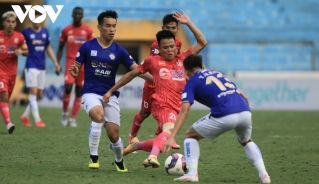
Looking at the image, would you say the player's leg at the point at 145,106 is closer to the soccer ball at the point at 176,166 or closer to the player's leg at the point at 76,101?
the soccer ball at the point at 176,166

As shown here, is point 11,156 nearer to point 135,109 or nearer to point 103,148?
point 103,148

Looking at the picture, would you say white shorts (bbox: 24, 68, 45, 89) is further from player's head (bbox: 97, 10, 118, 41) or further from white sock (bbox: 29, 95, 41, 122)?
player's head (bbox: 97, 10, 118, 41)

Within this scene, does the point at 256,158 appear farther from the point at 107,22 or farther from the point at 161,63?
the point at 107,22

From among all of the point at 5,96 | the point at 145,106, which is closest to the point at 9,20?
the point at 5,96

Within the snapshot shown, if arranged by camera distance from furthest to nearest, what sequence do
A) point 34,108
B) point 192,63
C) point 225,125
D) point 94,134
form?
point 34,108
point 94,134
point 192,63
point 225,125

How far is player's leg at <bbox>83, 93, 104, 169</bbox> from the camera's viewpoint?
1090 cm

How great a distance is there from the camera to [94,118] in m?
10.9

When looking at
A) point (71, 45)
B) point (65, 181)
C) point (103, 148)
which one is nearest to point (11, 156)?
point (103, 148)

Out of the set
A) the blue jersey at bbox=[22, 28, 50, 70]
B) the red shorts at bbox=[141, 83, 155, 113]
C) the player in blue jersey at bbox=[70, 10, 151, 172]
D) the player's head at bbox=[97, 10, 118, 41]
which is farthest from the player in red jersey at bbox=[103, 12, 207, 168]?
the blue jersey at bbox=[22, 28, 50, 70]

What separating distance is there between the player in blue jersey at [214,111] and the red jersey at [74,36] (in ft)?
32.9

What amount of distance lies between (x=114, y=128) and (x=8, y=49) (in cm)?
661

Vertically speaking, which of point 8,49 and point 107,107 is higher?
point 8,49

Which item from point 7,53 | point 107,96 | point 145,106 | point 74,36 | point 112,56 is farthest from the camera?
point 74,36

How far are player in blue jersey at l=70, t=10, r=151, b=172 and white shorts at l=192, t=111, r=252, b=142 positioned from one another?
1.72m
